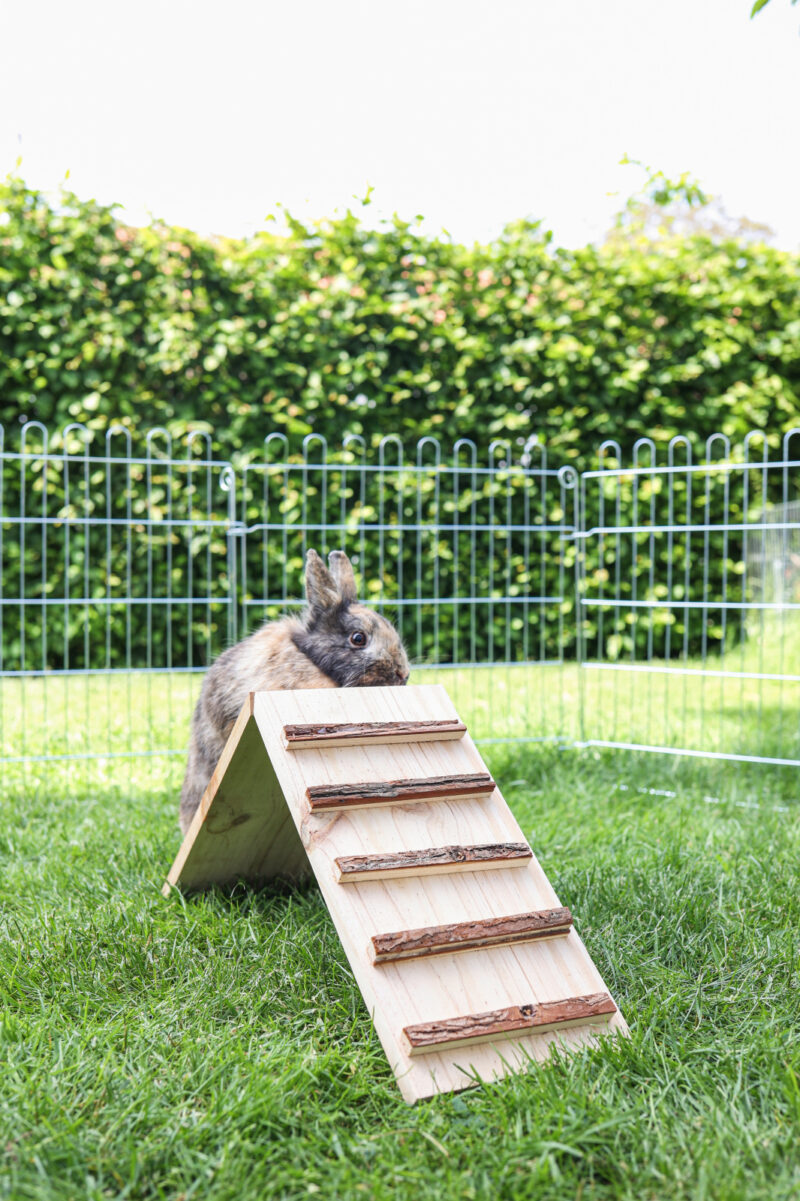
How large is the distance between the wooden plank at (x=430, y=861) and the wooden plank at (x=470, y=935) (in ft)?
0.44

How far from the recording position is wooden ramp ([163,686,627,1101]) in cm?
181

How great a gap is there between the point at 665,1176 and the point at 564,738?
3.36 m

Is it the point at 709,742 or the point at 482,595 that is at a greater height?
the point at 482,595

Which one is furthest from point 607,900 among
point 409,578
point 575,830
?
point 409,578

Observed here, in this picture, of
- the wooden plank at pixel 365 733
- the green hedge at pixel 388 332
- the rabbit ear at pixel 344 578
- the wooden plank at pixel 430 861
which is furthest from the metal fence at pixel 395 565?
the wooden plank at pixel 430 861

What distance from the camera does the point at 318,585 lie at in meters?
2.67

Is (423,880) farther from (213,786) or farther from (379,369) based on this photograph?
(379,369)

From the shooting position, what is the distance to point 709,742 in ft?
15.8

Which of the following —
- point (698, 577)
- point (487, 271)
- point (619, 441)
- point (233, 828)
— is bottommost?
point (233, 828)

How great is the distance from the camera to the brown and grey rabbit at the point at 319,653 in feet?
8.89

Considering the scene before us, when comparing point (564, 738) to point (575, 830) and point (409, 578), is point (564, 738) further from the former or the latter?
Result: point (409, 578)

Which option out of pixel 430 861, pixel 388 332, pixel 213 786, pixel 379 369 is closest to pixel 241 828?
pixel 213 786

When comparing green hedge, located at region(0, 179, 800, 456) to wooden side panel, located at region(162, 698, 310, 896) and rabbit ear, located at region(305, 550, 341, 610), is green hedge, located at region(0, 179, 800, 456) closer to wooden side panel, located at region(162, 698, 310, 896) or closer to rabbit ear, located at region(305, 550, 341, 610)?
rabbit ear, located at region(305, 550, 341, 610)

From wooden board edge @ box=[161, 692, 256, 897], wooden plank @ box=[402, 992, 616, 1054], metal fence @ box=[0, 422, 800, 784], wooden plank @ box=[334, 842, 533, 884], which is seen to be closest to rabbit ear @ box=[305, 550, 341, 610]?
wooden board edge @ box=[161, 692, 256, 897]
